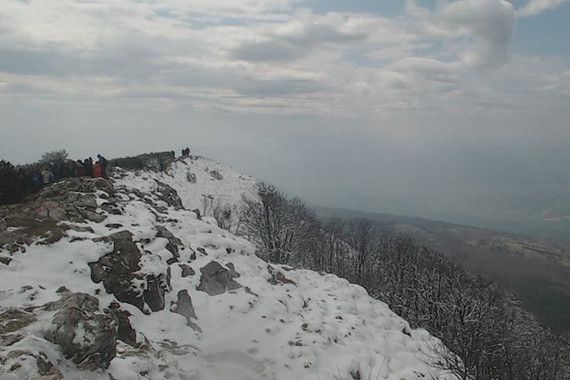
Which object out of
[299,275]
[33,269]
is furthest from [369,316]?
[33,269]

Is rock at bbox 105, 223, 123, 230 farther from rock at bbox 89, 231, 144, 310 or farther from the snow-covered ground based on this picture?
rock at bbox 89, 231, 144, 310

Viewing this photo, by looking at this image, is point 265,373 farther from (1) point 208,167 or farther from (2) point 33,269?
(1) point 208,167

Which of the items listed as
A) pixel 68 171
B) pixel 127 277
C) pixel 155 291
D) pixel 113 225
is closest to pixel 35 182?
pixel 68 171

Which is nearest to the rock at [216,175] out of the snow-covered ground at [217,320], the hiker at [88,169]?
the hiker at [88,169]

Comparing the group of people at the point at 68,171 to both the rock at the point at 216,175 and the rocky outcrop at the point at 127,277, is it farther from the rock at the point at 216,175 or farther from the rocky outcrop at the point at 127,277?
the rock at the point at 216,175

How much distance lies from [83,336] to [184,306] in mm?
6625

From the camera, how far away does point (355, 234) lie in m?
57.0

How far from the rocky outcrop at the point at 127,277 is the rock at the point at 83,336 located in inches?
162

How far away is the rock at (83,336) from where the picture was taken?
9094 millimetres

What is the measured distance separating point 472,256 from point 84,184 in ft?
411

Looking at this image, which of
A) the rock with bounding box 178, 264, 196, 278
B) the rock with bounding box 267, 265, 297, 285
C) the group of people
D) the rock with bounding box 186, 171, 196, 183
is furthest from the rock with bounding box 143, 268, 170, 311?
the rock with bounding box 186, 171, 196, 183

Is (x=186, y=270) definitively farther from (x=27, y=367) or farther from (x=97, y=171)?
(x=97, y=171)

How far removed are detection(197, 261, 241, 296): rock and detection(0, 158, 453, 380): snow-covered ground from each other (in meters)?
0.24

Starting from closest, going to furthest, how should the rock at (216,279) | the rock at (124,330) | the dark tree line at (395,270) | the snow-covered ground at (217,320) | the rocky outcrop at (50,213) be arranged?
the snow-covered ground at (217,320) → the rock at (124,330) → the rocky outcrop at (50,213) → the rock at (216,279) → the dark tree line at (395,270)
